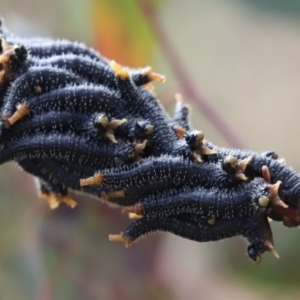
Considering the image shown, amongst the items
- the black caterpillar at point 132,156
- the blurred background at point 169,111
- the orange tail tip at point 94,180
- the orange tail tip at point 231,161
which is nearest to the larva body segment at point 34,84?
the black caterpillar at point 132,156

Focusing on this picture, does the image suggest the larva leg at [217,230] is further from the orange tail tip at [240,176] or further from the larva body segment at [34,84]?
the larva body segment at [34,84]

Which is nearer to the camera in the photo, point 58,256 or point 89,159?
point 89,159

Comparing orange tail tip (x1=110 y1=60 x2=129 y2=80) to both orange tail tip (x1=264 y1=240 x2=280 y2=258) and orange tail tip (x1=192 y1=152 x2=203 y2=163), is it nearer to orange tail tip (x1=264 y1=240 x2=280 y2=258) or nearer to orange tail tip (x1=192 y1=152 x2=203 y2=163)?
orange tail tip (x1=192 y1=152 x2=203 y2=163)

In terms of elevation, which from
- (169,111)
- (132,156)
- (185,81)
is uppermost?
(185,81)

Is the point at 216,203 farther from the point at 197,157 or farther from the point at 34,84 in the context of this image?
the point at 34,84

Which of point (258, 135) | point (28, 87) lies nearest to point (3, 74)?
point (28, 87)

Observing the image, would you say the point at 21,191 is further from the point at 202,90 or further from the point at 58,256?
the point at 202,90

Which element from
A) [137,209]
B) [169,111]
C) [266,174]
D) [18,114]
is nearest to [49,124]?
[18,114]
